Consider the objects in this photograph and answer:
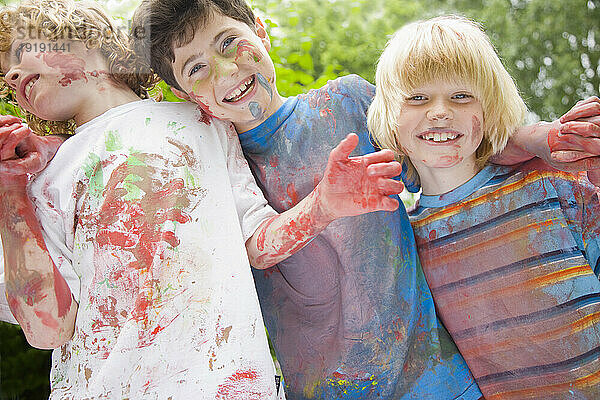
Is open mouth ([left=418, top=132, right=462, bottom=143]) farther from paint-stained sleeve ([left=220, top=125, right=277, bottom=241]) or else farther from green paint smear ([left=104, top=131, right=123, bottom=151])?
green paint smear ([left=104, top=131, right=123, bottom=151])

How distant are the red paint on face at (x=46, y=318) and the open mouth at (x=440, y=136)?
0.66 m

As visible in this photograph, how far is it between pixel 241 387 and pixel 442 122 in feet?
1.75

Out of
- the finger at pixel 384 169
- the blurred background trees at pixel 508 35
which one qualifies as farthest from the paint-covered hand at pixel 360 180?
the blurred background trees at pixel 508 35

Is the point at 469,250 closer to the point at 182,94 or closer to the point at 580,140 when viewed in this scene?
the point at 580,140

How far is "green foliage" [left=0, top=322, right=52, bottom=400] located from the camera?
195 cm

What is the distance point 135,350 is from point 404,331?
1.51 ft

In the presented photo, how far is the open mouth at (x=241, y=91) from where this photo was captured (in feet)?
3.40

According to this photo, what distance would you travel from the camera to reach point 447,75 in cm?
104

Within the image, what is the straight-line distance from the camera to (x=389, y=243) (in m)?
1.09

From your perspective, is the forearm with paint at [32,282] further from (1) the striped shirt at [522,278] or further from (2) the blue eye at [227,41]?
(1) the striped shirt at [522,278]

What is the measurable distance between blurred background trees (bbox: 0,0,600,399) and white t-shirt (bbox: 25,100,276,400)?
1.28 metres

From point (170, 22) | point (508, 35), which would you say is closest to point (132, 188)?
point (170, 22)

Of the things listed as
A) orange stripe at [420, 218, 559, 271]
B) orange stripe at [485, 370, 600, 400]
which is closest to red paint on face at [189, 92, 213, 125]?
orange stripe at [420, 218, 559, 271]

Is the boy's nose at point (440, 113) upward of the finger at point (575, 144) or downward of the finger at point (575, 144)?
downward
